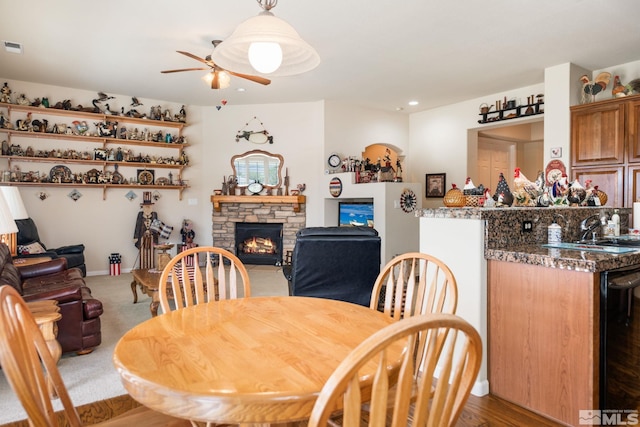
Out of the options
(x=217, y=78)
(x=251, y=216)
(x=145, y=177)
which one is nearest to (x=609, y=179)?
(x=217, y=78)

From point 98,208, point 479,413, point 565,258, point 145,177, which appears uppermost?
point 145,177

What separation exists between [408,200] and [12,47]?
524 cm

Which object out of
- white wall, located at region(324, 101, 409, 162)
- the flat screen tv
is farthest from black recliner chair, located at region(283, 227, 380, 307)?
white wall, located at region(324, 101, 409, 162)

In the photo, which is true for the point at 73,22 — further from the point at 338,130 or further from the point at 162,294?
the point at 338,130

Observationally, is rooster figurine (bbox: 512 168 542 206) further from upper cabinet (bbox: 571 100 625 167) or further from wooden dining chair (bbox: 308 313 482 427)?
upper cabinet (bbox: 571 100 625 167)

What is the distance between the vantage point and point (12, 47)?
163 inches

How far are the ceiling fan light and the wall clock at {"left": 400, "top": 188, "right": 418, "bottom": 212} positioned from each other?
13.3 ft

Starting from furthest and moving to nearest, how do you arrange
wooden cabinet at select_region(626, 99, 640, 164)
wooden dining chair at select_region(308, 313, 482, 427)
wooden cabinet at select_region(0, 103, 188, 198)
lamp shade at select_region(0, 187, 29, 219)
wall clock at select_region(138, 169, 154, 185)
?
wall clock at select_region(138, 169, 154, 185) < wooden cabinet at select_region(0, 103, 188, 198) < wooden cabinet at select_region(626, 99, 640, 164) < lamp shade at select_region(0, 187, 29, 219) < wooden dining chair at select_region(308, 313, 482, 427)

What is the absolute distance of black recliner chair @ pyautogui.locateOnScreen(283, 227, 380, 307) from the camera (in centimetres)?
316

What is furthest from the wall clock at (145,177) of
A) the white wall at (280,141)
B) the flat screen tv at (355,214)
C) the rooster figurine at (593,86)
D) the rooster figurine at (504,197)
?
the rooster figurine at (593,86)

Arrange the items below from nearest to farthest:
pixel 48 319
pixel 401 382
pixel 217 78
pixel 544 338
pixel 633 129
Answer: pixel 401 382 → pixel 544 338 → pixel 48 319 → pixel 217 78 → pixel 633 129

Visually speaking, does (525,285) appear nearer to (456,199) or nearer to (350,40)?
(456,199)

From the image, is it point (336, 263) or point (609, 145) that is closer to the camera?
point (336, 263)

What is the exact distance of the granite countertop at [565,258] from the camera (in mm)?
1827
